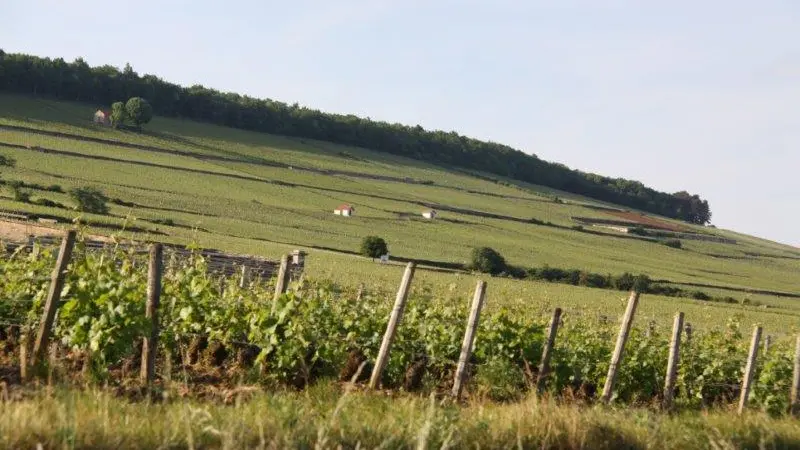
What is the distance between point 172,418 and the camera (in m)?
7.53

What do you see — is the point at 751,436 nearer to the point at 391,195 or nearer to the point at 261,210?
the point at 261,210

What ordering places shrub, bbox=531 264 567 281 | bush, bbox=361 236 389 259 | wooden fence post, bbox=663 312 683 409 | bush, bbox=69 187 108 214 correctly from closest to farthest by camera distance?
wooden fence post, bbox=663 312 683 409
bush, bbox=69 187 108 214
bush, bbox=361 236 389 259
shrub, bbox=531 264 567 281

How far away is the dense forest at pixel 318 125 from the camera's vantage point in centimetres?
10862

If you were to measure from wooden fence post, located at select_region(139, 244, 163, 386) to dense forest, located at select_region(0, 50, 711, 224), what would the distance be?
98.4 meters

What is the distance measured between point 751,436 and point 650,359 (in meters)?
5.15

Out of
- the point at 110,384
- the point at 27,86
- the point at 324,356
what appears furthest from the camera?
the point at 27,86

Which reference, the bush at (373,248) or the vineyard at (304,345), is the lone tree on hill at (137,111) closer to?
the bush at (373,248)

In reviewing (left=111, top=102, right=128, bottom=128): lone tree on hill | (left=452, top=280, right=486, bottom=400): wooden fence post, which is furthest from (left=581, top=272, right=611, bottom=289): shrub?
(left=452, top=280, right=486, bottom=400): wooden fence post

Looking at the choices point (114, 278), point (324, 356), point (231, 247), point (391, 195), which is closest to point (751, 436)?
point (324, 356)

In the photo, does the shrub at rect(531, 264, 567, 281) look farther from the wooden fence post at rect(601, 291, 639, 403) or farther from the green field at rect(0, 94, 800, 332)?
the wooden fence post at rect(601, 291, 639, 403)

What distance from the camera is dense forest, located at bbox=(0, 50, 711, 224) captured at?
109m

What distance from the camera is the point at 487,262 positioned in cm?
6347

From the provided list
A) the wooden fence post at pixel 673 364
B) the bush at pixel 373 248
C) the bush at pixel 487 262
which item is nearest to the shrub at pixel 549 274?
the bush at pixel 487 262

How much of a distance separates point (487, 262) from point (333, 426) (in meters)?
55.9
